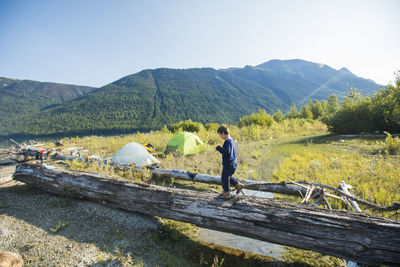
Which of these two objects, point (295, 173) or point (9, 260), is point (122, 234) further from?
point (295, 173)

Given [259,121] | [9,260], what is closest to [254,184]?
[9,260]

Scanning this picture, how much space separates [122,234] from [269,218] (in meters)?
3.18

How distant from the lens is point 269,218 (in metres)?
3.25

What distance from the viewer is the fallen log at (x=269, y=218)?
271 cm

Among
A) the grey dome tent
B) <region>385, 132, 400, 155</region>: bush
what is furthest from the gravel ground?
<region>385, 132, 400, 155</region>: bush

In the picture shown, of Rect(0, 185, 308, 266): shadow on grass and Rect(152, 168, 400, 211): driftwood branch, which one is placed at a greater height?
Rect(152, 168, 400, 211): driftwood branch

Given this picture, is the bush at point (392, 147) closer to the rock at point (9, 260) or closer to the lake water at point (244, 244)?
the lake water at point (244, 244)

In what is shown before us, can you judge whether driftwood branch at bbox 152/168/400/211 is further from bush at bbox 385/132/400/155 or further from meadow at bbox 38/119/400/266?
bush at bbox 385/132/400/155

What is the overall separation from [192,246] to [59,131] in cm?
13493

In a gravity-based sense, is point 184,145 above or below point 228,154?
below

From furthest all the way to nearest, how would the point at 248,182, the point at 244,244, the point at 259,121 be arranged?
the point at 259,121 → the point at 248,182 → the point at 244,244

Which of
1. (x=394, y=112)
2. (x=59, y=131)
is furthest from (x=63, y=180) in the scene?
(x=59, y=131)

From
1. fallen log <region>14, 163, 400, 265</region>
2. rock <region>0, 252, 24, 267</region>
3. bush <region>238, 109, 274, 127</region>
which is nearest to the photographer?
rock <region>0, 252, 24, 267</region>

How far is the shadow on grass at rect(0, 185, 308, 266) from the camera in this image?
342cm
